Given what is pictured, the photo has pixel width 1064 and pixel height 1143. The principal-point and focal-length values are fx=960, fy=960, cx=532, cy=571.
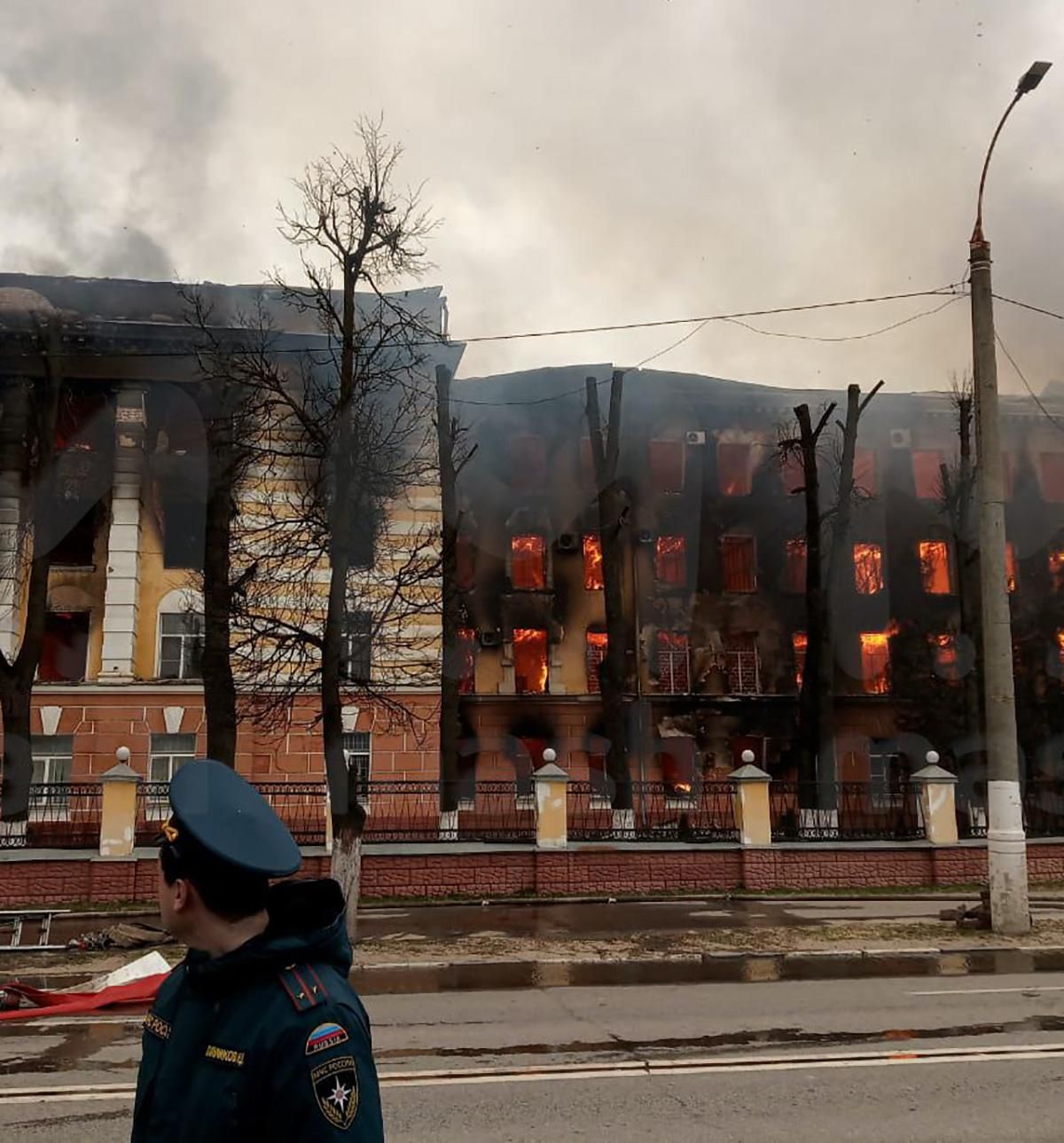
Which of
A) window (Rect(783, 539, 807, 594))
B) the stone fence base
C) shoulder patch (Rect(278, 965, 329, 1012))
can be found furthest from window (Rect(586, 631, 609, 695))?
shoulder patch (Rect(278, 965, 329, 1012))

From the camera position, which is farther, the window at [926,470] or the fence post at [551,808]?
the window at [926,470]

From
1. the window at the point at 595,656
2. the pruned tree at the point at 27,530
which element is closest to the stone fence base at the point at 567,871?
the pruned tree at the point at 27,530

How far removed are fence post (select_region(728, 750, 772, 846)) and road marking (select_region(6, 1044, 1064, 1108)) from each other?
31.5 feet

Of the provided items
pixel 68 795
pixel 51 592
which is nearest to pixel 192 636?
pixel 51 592

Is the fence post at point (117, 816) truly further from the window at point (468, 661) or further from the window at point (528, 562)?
the window at point (528, 562)

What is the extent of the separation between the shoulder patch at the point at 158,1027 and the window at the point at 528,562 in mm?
28663

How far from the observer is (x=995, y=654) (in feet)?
41.1

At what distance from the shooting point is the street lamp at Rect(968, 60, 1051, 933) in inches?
471

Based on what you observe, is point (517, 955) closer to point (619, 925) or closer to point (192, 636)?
point (619, 925)

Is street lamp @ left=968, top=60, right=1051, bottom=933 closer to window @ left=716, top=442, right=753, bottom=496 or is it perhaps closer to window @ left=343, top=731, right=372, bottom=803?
window @ left=343, top=731, right=372, bottom=803

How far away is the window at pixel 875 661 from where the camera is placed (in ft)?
107

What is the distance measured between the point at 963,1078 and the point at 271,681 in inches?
436

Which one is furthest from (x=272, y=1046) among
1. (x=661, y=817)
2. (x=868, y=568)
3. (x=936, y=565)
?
(x=936, y=565)

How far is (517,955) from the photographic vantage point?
36.1 feet
